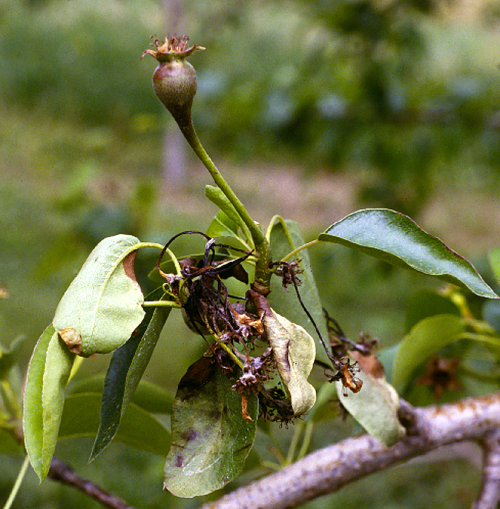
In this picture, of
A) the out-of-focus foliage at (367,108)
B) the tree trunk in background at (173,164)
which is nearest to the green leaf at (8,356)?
the out-of-focus foliage at (367,108)

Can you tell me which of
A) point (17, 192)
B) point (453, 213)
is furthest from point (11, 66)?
point (453, 213)

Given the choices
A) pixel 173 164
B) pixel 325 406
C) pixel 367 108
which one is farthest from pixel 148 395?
pixel 173 164

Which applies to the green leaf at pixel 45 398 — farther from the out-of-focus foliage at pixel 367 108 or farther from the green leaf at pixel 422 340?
the out-of-focus foliage at pixel 367 108

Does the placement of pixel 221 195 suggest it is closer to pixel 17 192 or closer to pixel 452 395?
pixel 452 395

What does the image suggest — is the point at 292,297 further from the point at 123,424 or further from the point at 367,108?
the point at 367,108

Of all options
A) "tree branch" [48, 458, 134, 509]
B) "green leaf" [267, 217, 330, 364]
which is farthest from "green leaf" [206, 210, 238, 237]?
"tree branch" [48, 458, 134, 509]
